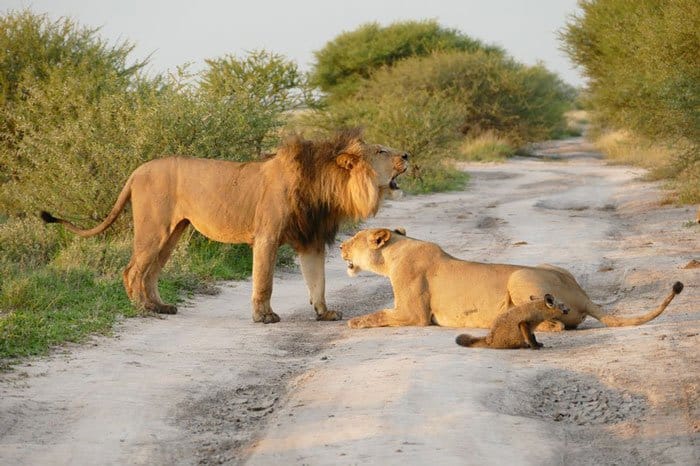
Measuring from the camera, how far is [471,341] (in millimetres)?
7285

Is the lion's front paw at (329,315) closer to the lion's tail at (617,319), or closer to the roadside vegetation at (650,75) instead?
the lion's tail at (617,319)

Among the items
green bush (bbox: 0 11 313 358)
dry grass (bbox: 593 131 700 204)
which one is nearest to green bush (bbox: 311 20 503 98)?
dry grass (bbox: 593 131 700 204)

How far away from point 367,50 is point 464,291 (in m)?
35.1

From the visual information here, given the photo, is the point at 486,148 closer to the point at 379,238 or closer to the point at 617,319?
the point at 379,238

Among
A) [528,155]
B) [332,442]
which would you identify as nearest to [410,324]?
[332,442]

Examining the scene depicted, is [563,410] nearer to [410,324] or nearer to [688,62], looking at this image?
[410,324]

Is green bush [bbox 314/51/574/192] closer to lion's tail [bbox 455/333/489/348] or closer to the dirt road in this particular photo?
the dirt road

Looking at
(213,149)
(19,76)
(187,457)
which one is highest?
(19,76)

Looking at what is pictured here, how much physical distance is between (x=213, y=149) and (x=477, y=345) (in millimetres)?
6003

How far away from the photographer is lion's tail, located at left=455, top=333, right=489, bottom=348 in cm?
727

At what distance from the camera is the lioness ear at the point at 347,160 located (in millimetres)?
8805

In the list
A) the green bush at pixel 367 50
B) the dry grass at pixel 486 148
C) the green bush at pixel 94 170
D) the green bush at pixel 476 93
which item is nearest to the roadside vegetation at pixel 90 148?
the green bush at pixel 94 170

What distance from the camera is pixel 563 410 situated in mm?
5770

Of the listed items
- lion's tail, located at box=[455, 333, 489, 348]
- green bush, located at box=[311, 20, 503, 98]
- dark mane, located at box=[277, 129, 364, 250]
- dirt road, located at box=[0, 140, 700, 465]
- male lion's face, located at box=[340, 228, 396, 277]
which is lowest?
dirt road, located at box=[0, 140, 700, 465]
